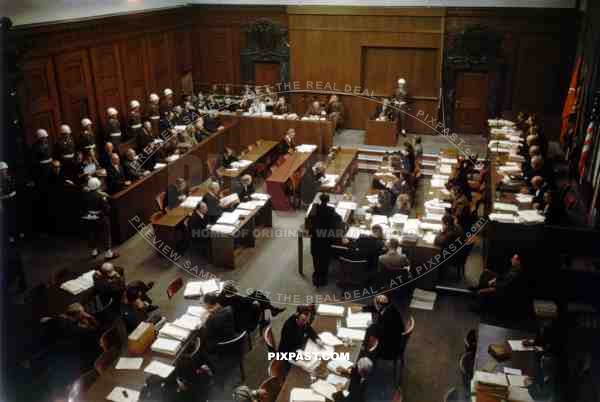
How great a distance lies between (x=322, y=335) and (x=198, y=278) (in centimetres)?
355

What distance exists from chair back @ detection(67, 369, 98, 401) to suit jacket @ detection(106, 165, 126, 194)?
554cm

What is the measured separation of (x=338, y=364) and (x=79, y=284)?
4.07 m

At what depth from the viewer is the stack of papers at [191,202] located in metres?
10.7

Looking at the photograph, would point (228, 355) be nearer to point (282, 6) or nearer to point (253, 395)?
point (253, 395)

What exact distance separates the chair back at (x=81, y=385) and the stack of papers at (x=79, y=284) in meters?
2.16

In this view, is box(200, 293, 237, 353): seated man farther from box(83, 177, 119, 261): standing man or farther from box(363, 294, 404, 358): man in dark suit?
box(83, 177, 119, 261): standing man

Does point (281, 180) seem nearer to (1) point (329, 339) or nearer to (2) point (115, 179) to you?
(2) point (115, 179)

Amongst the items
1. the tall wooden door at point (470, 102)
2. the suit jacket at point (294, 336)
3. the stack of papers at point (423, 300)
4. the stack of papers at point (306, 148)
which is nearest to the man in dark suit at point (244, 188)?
the stack of papers at point (306, 148)

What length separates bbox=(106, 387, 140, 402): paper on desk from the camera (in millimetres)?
5759

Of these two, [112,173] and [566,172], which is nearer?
[112,173]

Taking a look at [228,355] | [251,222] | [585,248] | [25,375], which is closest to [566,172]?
[585,248]

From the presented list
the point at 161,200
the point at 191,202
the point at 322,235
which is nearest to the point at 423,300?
the point at 322,235

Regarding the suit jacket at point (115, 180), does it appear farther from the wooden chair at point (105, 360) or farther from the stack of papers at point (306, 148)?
the wooden chair at point (105, 360)

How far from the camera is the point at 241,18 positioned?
16906mm
